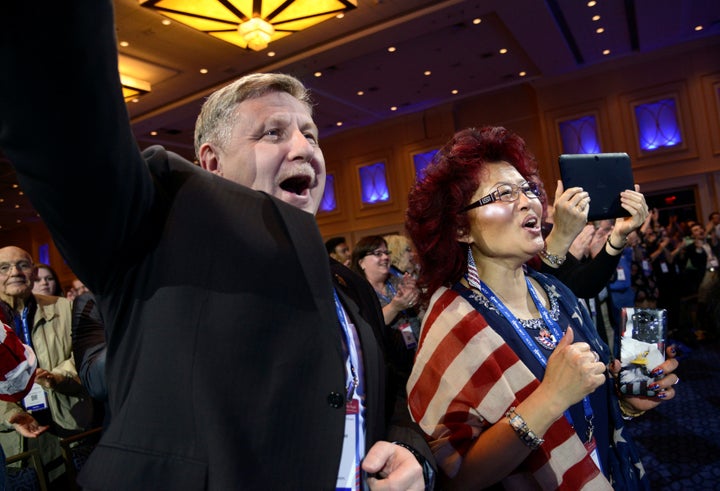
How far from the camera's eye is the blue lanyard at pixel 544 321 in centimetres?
140

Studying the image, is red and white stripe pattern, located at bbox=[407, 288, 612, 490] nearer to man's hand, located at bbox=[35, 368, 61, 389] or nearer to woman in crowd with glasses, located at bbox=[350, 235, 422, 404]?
woman in crowd with glasses, located at bbox=[350, 235, 422, 404]

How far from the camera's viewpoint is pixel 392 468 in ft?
2.74

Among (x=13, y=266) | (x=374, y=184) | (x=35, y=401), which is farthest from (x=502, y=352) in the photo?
(x=374, y=184)

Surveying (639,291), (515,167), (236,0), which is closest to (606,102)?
(639,291)

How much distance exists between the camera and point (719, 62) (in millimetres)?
10086

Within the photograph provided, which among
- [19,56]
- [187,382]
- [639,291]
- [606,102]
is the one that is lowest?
[639,291]

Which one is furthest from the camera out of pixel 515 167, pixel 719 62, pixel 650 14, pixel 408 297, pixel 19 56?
pixel 719 62

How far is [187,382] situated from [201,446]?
9cm

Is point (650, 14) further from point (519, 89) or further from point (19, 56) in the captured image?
point (19, 56)

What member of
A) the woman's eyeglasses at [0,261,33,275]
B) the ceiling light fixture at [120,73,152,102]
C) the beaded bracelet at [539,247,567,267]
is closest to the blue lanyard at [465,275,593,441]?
the beaded bracelet at [539,247,567,267]

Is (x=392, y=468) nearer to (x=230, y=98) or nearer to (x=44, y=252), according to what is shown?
(x=230, y=98)

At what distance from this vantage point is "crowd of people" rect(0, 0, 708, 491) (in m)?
0.54

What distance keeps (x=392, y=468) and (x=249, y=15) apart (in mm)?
7639

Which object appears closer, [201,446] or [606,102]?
[201,446]
